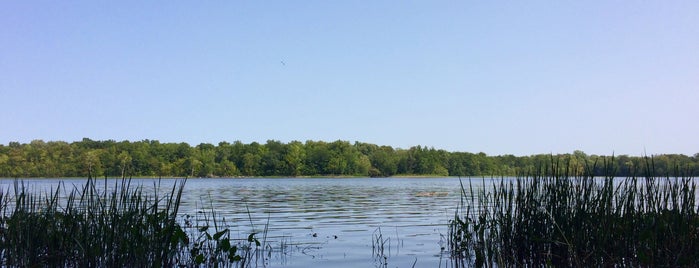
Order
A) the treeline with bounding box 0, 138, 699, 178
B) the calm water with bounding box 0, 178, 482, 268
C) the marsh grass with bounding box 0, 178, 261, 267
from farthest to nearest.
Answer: the treeline with bounding box 0, 138, 699, 178 → the calm water with bounding box 0, 178, 482, 268 → the marsh grass with bounding box 0, 178, 261, 267

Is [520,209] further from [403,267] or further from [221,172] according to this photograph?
[221,172]

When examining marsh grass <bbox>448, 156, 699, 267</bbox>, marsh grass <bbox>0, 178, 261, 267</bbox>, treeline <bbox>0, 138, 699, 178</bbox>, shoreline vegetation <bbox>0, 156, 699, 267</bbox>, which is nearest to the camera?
marsh grass <bbox>0, 178, 261, 267</bbox>

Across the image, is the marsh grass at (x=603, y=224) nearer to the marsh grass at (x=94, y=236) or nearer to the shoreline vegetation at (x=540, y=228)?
the shoreline vegetation at (x=540, y=228)

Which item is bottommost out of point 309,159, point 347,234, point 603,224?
point 347,234

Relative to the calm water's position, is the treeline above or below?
above

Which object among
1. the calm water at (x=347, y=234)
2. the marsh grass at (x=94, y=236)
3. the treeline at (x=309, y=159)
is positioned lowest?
the calm water at (x=347, y=234)

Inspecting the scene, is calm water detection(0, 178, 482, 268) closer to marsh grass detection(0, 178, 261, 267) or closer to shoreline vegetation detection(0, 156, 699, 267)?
marsh grass detection(0, 178, 261, 267)

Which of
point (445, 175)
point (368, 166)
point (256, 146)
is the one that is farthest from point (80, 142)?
point (445, 175)

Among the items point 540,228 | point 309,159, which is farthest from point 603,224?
point 309,159

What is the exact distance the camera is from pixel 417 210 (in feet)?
87.3

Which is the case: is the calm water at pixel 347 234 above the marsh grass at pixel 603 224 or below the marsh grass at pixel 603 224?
below

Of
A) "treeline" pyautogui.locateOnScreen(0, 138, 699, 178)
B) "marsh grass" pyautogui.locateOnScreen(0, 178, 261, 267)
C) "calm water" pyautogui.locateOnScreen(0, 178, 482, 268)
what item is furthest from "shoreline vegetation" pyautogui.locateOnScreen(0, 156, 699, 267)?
"treeline" pyautogui.locateOnScreen(0, 138, 699, 178)

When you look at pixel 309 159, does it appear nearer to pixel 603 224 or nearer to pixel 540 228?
pixel 540 228

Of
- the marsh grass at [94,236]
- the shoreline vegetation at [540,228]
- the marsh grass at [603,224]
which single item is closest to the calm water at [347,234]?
the marsh grass at [94,236]
